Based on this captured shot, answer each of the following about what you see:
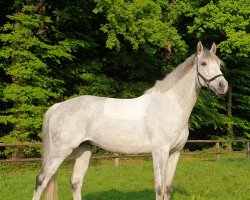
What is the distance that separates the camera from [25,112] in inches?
778

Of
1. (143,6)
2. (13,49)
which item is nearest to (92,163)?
(13,49)

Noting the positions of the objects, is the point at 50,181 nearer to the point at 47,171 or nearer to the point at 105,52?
the point at 47,171

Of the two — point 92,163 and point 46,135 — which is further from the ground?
point 46,135

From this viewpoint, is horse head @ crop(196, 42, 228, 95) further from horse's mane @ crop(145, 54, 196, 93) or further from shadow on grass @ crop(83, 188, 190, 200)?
shadow on grass @ crop(83, 188, 190, 200)

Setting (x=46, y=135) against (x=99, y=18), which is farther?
(x=99, y=18)

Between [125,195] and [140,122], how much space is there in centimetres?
293

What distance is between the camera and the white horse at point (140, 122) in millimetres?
7395

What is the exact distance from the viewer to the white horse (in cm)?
739

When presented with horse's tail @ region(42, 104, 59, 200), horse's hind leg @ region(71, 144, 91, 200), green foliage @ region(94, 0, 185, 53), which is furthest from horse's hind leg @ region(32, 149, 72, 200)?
green foliage @ region(94, 0, 185, 53)

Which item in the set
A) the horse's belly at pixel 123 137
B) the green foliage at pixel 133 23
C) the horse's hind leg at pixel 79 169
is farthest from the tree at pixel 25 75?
the horse's belly at pixel 123 137

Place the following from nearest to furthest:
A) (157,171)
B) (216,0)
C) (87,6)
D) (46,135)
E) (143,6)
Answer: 1. (157,171)
2. (46,135)
3. (143,6)
4. (87,6)
5. (216,0)

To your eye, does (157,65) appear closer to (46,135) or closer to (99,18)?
(99,18)

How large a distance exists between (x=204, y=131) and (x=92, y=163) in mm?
14075

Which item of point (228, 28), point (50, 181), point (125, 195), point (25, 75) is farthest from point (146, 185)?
point (228, 28)
